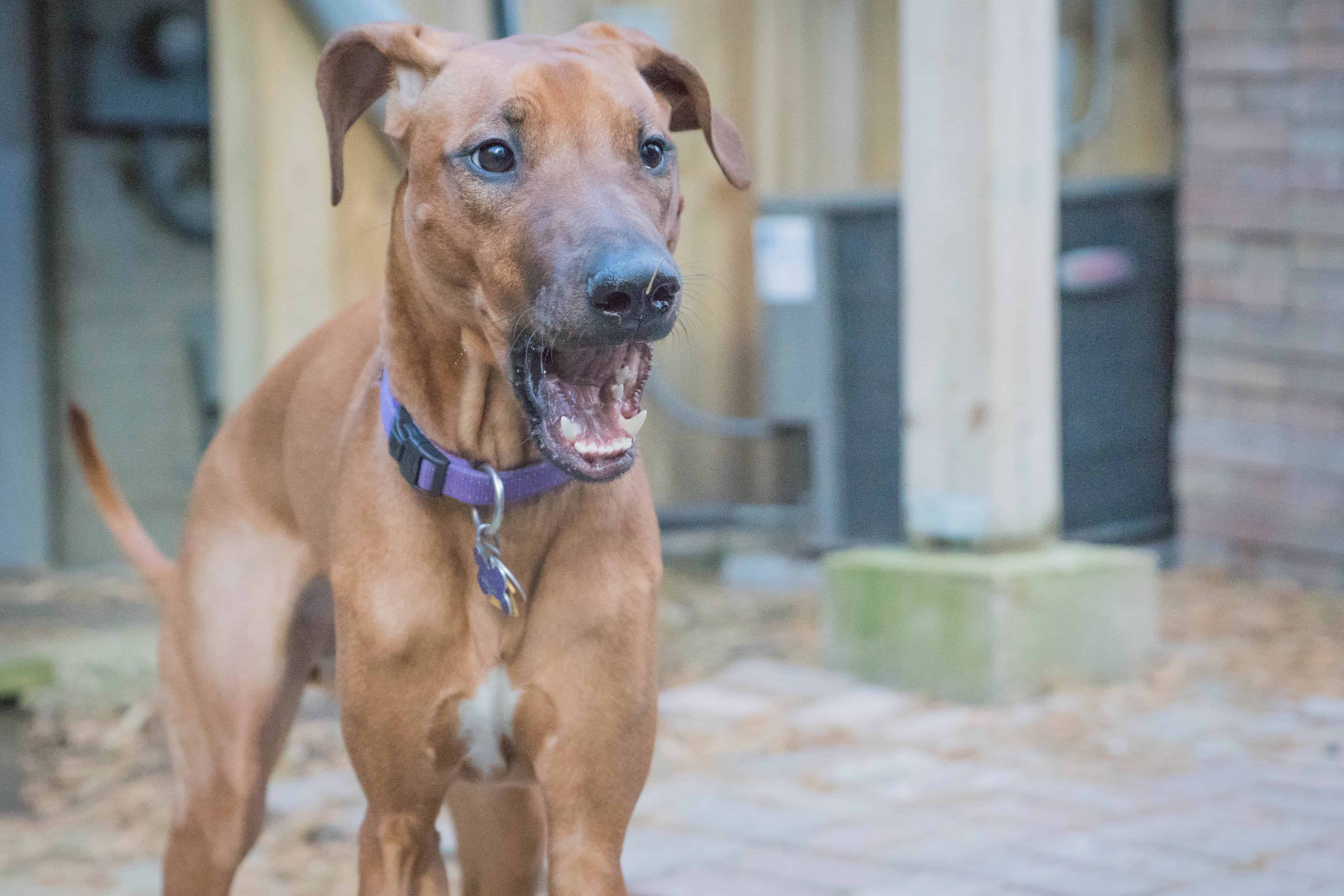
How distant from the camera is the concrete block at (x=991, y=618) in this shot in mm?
4699

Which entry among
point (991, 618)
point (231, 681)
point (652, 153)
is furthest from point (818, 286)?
point (652, 153)

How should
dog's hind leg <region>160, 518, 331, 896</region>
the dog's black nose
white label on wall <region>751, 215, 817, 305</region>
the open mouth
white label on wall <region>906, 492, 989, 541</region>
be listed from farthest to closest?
white label on wall <region>751, 215, 817, 305</region> < white label on wall <region>906, 492, 989, 541</region> < dog's hind leg <region>160, 518, 331, 896</region> < the open mouth < the dog's black nose

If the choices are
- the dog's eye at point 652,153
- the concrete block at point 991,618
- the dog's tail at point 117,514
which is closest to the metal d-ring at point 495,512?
the dog's eye at point 652,153

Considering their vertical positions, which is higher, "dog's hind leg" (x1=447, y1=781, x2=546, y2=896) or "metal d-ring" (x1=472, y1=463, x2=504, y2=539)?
"metal d-ring" (x1=472, y1=463, x2=504, y2=539)

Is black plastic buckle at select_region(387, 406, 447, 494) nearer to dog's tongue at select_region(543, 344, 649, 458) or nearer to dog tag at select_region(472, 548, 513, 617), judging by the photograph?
dog tag at select_region(472, 548, 513, 617)

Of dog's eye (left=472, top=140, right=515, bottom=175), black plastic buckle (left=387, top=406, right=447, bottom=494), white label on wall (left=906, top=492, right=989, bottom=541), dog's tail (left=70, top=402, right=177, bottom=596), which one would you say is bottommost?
white label on wall (left=906, top=492, right=989, bottom=541)

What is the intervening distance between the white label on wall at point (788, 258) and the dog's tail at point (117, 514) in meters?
3.21

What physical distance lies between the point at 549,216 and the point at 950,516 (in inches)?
112

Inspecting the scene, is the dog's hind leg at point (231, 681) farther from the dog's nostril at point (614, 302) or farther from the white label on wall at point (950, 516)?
the white label on wall at point (950, 516)

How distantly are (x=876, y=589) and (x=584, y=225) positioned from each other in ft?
9.66

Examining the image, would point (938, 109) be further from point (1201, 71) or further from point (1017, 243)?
point (1201, 71)

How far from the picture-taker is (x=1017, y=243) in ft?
15.4

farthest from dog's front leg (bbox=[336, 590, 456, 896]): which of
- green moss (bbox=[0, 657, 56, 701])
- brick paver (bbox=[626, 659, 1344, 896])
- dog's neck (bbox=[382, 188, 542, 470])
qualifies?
green moss (bbox=[0, 657, 56, 701])

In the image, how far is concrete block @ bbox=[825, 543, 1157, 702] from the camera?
4.70m
